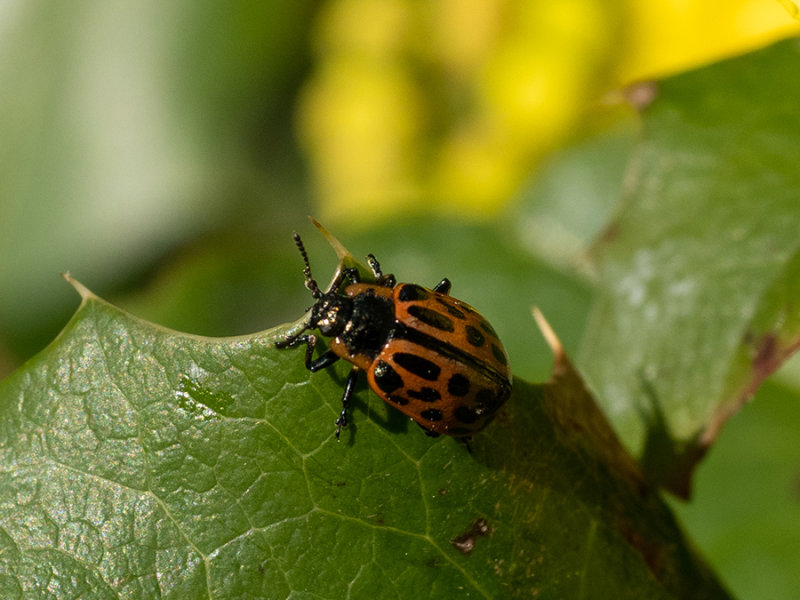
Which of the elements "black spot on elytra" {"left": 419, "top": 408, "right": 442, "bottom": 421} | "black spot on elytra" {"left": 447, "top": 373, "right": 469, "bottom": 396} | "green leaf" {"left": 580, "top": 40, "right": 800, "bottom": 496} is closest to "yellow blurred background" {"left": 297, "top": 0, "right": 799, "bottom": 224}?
"green leaf" {"left": 580, "top": 40, "right": 800, "bottom": 496}

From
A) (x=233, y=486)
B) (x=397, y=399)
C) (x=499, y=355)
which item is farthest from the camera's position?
(x=499, y=355)

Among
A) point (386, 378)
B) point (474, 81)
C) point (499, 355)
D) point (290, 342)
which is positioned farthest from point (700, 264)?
point (474, 81)

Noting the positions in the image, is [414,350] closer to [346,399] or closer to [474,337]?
[474,337]

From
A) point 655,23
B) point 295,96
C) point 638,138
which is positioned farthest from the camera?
point 295,96

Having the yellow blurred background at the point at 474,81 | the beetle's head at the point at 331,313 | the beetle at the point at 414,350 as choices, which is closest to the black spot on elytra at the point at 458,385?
the beetle at the point at 414,350

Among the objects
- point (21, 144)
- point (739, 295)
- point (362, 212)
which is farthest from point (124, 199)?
point (739, 295)

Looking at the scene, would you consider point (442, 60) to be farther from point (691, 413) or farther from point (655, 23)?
point (691, 413)
